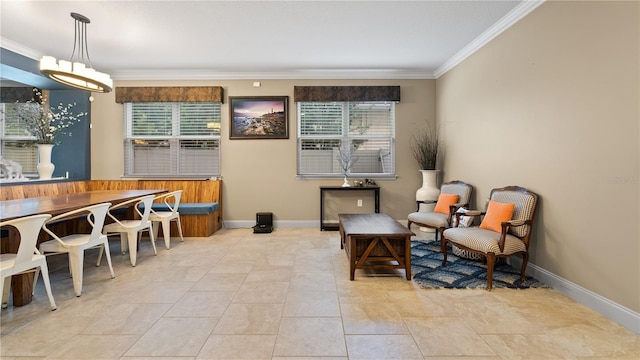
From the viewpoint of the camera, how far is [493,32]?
11.5ft

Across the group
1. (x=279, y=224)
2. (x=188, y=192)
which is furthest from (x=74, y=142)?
(x=279, y=224)

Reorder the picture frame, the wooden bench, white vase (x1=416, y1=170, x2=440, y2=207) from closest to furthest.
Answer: the wooden bench → white vase (x1=416, y1=170, x2=440, y2=207) → the picture frame

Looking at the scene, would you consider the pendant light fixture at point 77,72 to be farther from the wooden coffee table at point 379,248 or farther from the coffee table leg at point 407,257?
the coffee table leg at point 407,257

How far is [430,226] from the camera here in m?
3.85

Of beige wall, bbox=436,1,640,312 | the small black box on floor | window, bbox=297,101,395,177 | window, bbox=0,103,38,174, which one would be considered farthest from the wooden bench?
beige wall, bbox=436,1,640,312

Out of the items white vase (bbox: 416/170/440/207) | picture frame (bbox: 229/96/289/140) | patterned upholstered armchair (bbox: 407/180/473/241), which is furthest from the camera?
picture frame (bbox: 229/96/289/140)

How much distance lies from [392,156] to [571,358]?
398cm

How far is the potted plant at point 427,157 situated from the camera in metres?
4.69

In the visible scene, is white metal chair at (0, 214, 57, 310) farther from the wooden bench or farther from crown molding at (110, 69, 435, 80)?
crown molding at (110, 69, 435, 80)

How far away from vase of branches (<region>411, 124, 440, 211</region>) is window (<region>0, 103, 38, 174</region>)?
21.9 feet

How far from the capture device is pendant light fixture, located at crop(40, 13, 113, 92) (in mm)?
2836

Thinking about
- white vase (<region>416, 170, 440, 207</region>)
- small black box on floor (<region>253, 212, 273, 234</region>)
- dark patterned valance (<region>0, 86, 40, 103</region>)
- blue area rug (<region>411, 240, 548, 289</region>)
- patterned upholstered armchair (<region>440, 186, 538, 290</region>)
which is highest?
dark patterned valance (<region>0, 86, 40, 103</region>)

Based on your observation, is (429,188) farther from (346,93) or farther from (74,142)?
(74,142)

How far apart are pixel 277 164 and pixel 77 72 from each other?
3.03 metres
